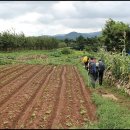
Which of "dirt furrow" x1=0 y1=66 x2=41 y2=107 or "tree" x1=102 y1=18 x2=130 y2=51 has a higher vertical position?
"tree" x1=102 y1=18 x2=130 y2=51

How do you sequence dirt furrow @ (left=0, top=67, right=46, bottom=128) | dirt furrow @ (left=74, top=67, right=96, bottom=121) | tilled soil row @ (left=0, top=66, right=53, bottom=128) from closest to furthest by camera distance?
tilled soil row @ (left=0, top=66, right=53, bottom=128) → dirt furrow @ (left=0, top=67, right=46, bottom=128) → dirt furrow @ (left=74, top=67, right=96, bottom=121)

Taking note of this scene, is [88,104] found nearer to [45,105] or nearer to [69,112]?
[45,105]

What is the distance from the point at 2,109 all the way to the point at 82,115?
109 inches

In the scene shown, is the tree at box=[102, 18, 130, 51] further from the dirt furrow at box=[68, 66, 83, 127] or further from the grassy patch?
the grassy patch

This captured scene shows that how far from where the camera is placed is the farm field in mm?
11980

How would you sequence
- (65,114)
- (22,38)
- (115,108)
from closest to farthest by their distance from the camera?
(65,114), (115,108), (22,38)

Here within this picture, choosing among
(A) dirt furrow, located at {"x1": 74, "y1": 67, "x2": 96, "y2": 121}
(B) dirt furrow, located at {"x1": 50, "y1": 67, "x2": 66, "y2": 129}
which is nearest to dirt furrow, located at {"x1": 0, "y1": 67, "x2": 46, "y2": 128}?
(B) dirt furrow, located at {"x1": 50, "y1": 67, "x2": 66, "y2": 129}

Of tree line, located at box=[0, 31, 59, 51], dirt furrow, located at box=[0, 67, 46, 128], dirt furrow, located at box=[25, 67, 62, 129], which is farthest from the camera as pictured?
tree line, located at box=[0, 31, 59, 51]

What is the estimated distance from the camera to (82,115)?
43.0 feet

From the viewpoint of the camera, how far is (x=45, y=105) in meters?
14.6

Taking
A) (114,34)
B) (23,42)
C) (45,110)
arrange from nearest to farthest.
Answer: (45,110) → (114,34) → (23,42)

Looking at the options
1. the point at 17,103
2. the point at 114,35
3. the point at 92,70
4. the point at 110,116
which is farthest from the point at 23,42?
the point at 110,116

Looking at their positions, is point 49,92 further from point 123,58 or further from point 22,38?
point 22,38

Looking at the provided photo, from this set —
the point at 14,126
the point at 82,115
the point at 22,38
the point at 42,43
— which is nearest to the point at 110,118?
the point at 82,115
